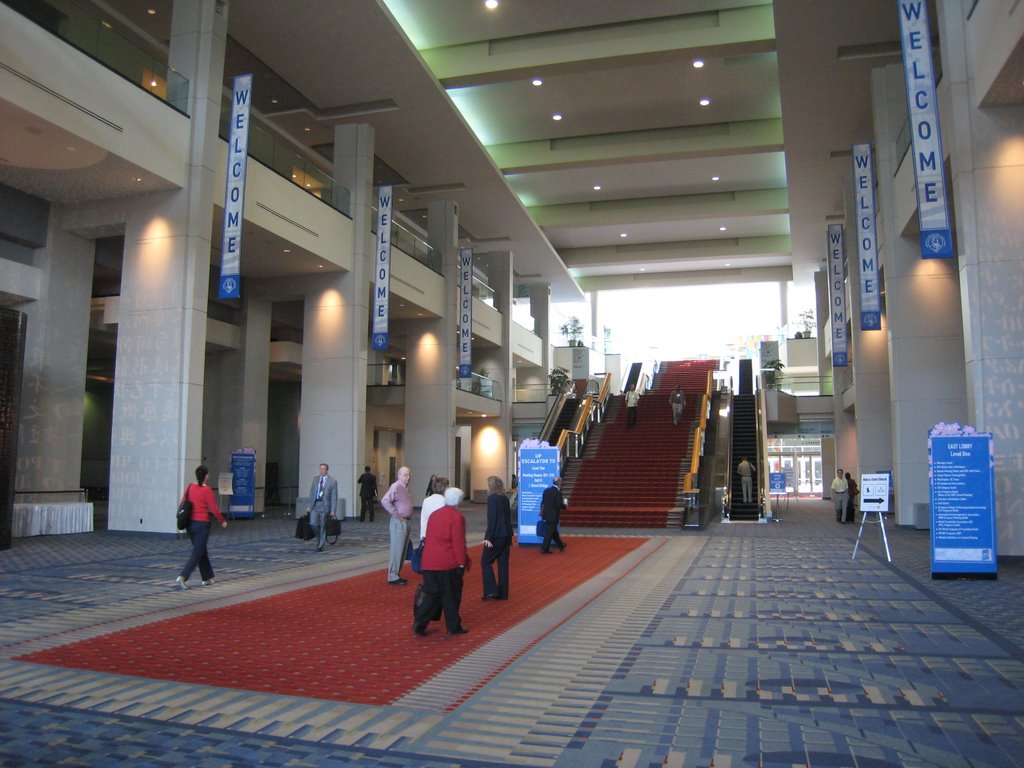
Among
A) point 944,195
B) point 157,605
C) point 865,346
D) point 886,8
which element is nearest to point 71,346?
point 157,605

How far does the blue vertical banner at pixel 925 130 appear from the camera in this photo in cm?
1222

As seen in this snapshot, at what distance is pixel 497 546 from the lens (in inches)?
337

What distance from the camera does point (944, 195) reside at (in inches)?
482

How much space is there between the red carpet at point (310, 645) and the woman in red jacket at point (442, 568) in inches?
7.1

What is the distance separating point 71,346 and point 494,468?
19056 millimetres

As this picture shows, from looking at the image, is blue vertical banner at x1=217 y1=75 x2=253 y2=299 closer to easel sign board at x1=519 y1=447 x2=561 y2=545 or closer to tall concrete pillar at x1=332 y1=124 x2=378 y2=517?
tall concrete pillar at x1=332 y1=124 x2=378 y2=517

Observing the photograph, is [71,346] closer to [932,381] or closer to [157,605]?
[157,605]

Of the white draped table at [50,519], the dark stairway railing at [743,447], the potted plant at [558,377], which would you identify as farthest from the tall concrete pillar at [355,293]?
the potted plant at [558,377]

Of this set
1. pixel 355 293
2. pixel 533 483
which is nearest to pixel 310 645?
pixel 533 483

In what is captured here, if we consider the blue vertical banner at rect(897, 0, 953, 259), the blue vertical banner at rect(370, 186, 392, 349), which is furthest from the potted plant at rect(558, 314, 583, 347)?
the blue vertical banner at rect(897, 0, 953, 259)

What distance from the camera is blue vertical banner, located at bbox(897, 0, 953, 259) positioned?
1222 centimetres

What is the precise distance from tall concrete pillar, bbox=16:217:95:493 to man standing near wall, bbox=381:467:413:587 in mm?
9576

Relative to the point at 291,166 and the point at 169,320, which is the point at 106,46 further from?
the point at 291,166

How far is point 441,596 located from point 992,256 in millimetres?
10001
